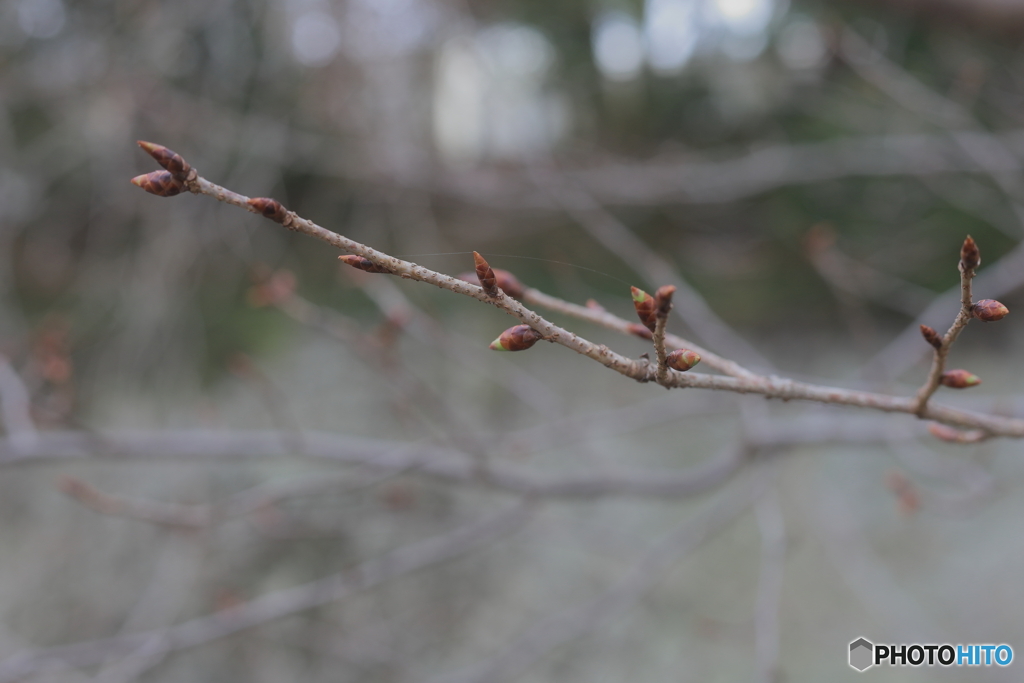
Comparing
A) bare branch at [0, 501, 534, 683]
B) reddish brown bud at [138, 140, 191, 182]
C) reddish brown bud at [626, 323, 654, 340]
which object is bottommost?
bare branch at [0, 501, 534, 683]

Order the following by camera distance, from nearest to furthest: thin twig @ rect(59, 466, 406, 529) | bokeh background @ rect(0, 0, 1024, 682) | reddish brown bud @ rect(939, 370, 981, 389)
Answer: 1. reddish brown bud @ rect(939, 370, 981, 389)
2. thin twig @ rect(59, 466, 406, 529)
3. bokeh background @ rect(0, 0, 1024, 682)

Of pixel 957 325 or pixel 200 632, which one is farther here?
pixel 200 632

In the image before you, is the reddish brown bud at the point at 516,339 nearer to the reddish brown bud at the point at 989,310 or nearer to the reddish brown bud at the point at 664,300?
the reddish brown bud at the point at 664,300

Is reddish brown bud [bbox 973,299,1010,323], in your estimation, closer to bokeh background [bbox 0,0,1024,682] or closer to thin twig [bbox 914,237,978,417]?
thin twig [bbox 914,237,978,417]

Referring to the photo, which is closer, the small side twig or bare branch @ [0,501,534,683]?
the small side twig

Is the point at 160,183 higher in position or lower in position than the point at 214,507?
higher

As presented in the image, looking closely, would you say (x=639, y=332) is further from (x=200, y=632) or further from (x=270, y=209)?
(x=200, y=632)

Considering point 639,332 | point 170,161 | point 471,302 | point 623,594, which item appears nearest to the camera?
point 170,161

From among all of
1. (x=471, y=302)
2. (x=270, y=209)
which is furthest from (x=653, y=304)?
(x=471, y=302)

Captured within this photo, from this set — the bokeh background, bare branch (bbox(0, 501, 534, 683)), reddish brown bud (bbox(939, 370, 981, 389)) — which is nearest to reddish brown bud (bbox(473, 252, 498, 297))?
reddish brown bud (bbox(939, 370, 981, 389))
